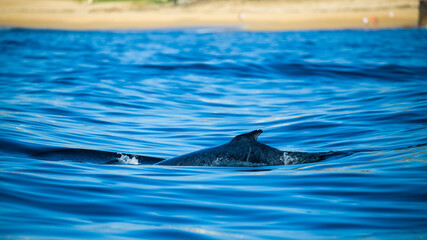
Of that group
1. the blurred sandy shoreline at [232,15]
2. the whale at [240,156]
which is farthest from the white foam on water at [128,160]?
the blurred sandy shoreline at [232,15]

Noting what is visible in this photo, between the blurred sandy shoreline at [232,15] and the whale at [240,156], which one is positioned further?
the blurred sandy shoreline at [232,15]

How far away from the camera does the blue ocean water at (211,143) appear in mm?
4086

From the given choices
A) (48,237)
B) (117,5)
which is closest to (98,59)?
(48,237)

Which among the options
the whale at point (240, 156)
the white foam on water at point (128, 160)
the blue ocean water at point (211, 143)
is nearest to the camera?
the blue ocean water at point (211, 143)

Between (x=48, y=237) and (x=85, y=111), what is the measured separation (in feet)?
23.8

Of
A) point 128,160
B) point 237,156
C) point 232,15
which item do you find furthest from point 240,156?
point 232,15

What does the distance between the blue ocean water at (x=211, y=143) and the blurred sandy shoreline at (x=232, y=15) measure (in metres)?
23.8

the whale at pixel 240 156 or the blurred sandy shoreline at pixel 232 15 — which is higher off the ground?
the blurred sandy shoreline at pixel 232 15

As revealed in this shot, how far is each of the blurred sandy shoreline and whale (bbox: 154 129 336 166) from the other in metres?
34.7

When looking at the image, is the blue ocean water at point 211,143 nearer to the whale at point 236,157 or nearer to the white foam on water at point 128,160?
the white foam on water at point 128,160

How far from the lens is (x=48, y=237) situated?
359 centimetres

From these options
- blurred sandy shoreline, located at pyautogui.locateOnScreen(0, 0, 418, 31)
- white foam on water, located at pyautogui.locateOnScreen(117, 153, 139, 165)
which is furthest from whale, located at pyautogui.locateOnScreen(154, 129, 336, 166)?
blurred sandy shoreline, located at pyautogui.locateOnScreen(0, 0, 418, 31)

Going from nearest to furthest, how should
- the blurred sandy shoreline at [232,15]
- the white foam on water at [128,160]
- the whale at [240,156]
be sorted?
the whale at [240,156]
the white foam on water at [128,160]
the blurred sandy shoreline at [232,15]

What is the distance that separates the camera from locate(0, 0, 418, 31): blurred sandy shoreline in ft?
143
